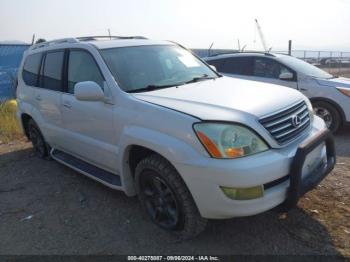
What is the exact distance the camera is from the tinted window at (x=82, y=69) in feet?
13.9

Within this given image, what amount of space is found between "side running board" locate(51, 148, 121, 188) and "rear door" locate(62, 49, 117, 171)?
0.30ft

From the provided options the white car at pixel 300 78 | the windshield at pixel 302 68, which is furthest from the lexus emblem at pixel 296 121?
the windshield at pixel 302 68

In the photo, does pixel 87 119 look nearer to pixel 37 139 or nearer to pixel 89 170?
pixel 89 170

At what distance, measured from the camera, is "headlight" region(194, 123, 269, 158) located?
299cm

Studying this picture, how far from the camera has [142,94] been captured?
3.76 meters

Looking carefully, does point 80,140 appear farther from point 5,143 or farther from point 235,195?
point 5,143

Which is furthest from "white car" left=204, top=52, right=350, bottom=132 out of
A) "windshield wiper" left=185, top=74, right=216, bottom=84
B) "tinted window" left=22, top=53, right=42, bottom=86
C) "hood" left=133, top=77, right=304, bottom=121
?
"tinted window" left=22, top=53, right=42, bottom=86

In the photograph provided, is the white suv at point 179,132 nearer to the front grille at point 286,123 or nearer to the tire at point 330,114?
the front grille at point 286,123

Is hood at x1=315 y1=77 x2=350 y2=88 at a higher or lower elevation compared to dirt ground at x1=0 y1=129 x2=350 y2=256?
higher

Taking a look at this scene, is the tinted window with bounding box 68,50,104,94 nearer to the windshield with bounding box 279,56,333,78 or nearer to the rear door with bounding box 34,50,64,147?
the rear door with bounding box 34,50,64,147

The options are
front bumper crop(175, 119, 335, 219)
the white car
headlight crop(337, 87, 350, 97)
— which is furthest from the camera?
the white car

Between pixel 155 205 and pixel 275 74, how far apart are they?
492 centimetres

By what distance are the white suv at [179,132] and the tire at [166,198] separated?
10 mm

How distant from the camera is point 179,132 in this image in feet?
10.3
